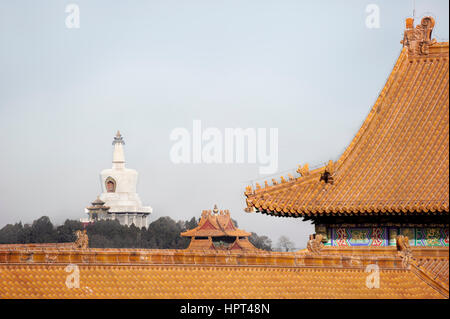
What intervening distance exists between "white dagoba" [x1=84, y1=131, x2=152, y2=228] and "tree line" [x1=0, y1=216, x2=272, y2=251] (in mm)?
14234

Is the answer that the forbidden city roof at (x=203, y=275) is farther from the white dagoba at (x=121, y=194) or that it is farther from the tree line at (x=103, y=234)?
the white dagoba at (x=121, y=194)

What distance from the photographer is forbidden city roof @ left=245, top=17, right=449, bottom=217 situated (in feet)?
68.8

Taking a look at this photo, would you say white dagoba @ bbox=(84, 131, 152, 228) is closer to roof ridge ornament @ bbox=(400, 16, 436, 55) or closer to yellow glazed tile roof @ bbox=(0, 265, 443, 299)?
roof ridge ornament @ bbox=(400, 16, 436, 55)

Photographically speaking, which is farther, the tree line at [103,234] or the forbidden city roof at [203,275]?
the tree line at [103,234]

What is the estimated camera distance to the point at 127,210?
447 feet

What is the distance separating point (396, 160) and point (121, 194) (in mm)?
117403

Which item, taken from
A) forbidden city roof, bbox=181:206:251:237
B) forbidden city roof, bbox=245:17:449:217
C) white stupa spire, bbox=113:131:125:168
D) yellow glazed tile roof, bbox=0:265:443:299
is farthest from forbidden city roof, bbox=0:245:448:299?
white stupa spire, bbox=113:131:125:168

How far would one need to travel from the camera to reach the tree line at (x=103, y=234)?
313 ft

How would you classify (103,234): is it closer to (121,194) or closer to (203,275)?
(121,194)

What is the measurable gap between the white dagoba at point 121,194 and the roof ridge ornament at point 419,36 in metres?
113

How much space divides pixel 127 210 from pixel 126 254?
11967cm

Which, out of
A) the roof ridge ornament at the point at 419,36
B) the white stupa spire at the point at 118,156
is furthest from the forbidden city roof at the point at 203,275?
the white stupa spire at the point at 118,156

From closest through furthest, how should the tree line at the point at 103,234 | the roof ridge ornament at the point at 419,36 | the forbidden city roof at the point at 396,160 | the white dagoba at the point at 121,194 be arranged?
1. the forbidden city roof at the point at 396,160
2. the roof ridge ornament at the point at 419,36
3. the tree line at the point at 103,234
4. the white dagoba at the point at 121,194

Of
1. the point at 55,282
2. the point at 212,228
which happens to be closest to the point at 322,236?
the point at 55,282
